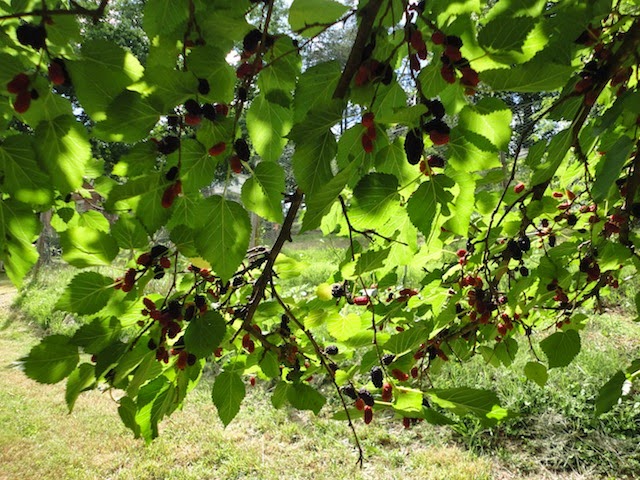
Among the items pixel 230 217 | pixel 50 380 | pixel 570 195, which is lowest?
pixel 50 380

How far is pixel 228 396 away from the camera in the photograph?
0.82m

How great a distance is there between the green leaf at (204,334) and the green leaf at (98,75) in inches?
13.3

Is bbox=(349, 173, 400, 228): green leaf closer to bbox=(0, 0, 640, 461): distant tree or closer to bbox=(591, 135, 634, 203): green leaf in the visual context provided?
bbox=(0, 0, 640, 461): distant tree

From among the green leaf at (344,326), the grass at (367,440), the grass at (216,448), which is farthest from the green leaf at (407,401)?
the grass at (216,448)

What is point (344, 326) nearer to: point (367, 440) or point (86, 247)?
point (86, 247)

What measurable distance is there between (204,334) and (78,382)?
7.3 inches

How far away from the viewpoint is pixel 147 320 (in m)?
0.73

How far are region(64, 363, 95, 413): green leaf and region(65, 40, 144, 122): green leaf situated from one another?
38cm

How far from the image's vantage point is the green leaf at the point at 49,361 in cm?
60

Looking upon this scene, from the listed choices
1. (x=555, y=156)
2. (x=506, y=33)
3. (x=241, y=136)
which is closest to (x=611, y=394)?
(x=555, y=156)

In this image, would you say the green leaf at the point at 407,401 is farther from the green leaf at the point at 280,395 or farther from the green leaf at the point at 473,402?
the green leaf at the point at 280,395

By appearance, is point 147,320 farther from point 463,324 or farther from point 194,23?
point 463,324

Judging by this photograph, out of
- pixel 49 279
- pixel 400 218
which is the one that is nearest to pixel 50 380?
pixel 400 218

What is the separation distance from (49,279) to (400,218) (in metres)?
9.79
